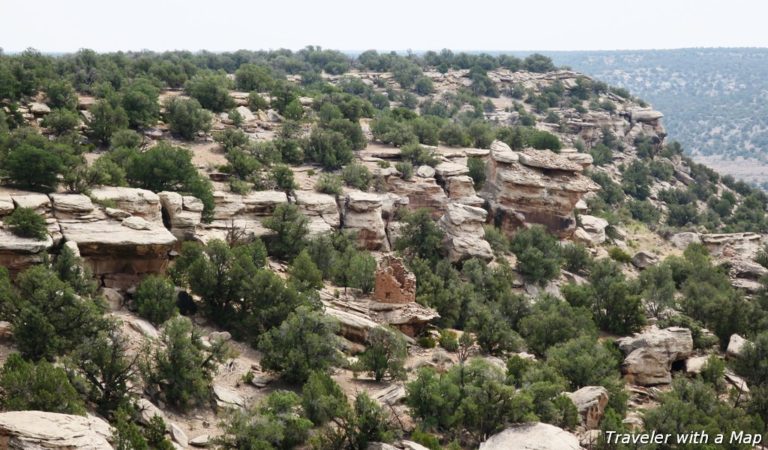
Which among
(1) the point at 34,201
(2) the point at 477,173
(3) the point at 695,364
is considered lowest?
(3) the point at 695,364

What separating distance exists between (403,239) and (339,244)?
435cm

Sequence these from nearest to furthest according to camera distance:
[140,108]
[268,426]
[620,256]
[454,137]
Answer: [268,426]
[140,108]
[620,256]
[454,137]

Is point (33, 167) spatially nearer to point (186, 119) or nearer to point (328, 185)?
point (328, 185)

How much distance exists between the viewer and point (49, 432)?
54.6ft

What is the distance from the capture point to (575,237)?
5319 centimetres

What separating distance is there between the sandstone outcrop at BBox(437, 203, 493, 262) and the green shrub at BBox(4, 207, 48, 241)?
22.0m

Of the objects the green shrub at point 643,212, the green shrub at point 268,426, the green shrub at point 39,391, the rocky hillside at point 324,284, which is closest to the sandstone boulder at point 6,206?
the rocky hillside at point 324,284

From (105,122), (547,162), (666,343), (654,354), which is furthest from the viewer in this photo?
(547,162)

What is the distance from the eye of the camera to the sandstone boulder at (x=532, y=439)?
21.4 metres

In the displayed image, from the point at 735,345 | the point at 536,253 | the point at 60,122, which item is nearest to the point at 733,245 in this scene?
the point at 536,253

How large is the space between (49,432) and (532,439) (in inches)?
491

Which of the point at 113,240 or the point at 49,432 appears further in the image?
the point at 113,240

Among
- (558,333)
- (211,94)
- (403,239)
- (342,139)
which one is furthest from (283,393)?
(211,94)

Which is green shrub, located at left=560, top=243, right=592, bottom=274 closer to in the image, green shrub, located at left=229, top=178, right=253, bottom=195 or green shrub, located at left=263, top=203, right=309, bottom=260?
green shrub, located at left=263, top=203, right=309, bottom=260
